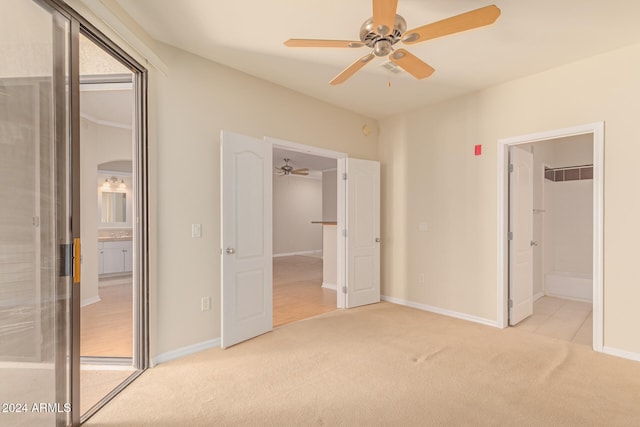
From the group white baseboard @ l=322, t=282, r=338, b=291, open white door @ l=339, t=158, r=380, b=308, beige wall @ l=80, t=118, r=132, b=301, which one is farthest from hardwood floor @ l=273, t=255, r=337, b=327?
beige wall @ l=80, t=118, r=132, b=301

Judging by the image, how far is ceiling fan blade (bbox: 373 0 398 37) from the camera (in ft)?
5.25

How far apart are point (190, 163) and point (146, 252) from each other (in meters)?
0.90

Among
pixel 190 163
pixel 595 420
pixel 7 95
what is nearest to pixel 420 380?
pixel 595 420

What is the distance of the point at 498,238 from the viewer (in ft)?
11.8

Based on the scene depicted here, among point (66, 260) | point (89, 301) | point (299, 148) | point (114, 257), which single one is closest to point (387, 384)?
point (66, 260)

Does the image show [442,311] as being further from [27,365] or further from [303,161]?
[303,161]

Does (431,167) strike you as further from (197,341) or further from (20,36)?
(20,36)

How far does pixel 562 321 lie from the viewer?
12.4 ft

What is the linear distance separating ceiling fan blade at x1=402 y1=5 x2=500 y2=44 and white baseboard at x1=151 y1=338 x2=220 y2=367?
10.0 ft

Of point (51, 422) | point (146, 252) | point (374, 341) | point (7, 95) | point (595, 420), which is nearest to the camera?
point (7, 95)

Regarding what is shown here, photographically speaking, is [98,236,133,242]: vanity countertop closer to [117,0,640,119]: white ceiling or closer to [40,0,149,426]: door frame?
[40,0,149,426]: door frame

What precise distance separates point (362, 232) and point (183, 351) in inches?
106

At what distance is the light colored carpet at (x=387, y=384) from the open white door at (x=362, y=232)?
112 cm

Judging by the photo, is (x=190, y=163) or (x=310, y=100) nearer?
(x=190, y=163)
